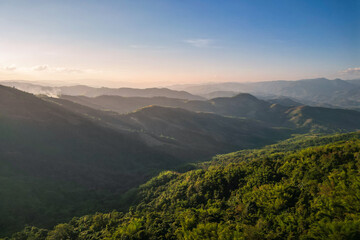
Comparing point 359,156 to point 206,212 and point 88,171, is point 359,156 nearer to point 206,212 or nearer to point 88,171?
point 206,212

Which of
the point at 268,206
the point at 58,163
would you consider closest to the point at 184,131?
the point at 58,163

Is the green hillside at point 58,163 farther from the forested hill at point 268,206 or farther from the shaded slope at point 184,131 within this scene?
the forested hill at point 268,206

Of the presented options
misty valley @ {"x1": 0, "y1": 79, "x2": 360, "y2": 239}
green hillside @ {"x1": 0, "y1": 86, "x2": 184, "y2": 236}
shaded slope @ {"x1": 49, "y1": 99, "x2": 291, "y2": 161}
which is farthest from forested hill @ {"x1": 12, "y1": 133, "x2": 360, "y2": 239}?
shaded slope @ {"x1": 49, "y1": 99, "x2": 291, "y2": 161}

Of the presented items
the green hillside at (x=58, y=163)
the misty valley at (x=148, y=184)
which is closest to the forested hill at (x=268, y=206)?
the misty valley at (x=148, y=184)

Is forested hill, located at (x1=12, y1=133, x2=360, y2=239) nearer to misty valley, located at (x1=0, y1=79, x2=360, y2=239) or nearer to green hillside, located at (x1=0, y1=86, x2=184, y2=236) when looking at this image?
misty valley, located at (x1=0, y1=79, x2=360, y2=239)

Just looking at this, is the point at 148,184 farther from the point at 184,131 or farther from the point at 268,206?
the point at 184,131

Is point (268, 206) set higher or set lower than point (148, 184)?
higher

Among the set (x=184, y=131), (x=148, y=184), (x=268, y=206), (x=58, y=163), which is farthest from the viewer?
(x=184, y=131)

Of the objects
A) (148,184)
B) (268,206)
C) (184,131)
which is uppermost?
(268,206)
